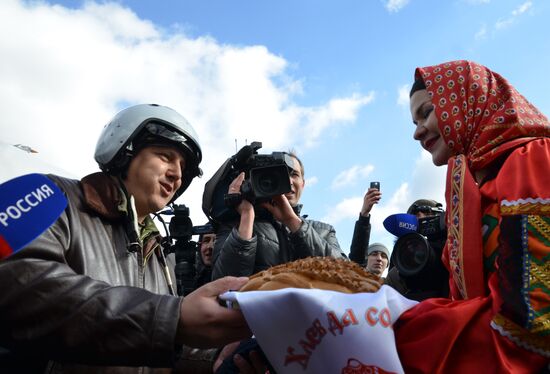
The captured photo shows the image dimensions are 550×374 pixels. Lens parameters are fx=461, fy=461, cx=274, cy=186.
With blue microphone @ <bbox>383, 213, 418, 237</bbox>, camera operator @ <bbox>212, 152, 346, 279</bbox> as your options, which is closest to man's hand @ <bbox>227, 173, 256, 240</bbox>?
camera operator @ <bbox>212, 152, 346, 279</bbox>

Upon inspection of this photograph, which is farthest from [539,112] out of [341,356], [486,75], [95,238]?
[95,238]

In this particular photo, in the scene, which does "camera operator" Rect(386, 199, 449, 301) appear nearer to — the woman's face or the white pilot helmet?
the woman's face

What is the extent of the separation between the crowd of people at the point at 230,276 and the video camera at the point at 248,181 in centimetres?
80

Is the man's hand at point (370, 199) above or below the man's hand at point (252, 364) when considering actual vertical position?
above

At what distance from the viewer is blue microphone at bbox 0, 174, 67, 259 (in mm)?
990

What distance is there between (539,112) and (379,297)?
151 centimetres

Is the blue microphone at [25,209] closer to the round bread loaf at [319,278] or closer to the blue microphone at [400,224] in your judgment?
the round bread loaf at [319,278]

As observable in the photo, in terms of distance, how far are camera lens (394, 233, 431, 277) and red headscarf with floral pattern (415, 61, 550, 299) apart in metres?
0.41

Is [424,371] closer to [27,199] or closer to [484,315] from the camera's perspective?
[484,315]

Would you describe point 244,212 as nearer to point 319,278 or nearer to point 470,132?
point 470,132

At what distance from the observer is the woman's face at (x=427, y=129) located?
8.37 feet

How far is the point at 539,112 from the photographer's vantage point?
2.35 metres

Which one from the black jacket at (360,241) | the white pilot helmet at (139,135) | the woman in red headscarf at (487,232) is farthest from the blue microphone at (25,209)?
the black jacket at (360,241)

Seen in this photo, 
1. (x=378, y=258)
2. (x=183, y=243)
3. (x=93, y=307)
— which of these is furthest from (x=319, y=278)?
(x=378, y=258)
